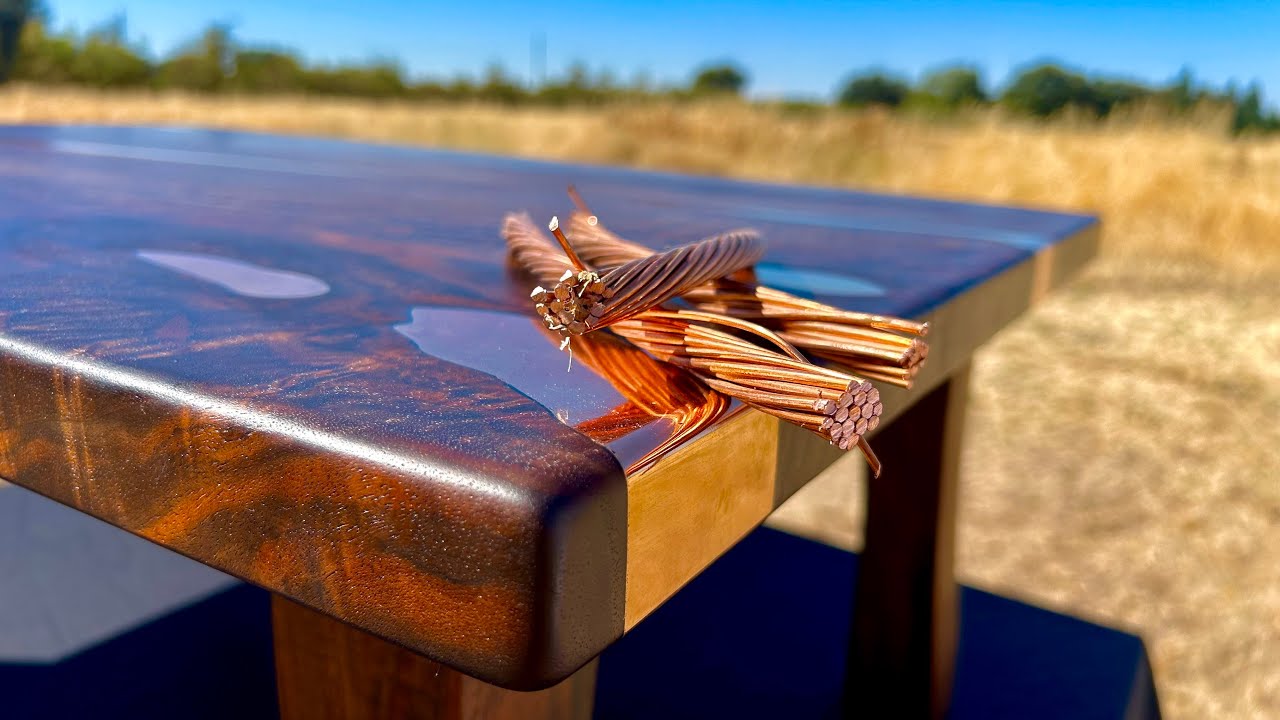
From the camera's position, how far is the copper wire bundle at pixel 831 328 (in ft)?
1.12

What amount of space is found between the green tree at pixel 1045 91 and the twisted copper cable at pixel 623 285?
206 inches

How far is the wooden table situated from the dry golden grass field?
1.28 m

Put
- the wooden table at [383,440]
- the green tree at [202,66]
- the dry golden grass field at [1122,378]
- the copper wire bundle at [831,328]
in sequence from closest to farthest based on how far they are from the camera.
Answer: the wooden table at [383,440], the copper wire bundle at [831,328], the dry golden grass field at [1122,378], the green tree at [202,66]

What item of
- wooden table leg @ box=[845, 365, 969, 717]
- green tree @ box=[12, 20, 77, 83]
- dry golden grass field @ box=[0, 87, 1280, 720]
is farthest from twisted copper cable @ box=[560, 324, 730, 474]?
green tree @ box=[12, 20, 77, 83]

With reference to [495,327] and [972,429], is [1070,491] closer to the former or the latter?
[972,429]

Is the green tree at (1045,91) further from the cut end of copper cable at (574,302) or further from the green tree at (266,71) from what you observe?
the green tree at (266,71)

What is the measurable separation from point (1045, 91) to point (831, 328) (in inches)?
258

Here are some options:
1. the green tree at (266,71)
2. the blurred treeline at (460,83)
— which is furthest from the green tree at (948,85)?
the green tree at (266,71)

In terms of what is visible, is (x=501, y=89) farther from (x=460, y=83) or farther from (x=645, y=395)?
(x=645, y=395)

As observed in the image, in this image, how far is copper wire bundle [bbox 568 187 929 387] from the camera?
1.12ft

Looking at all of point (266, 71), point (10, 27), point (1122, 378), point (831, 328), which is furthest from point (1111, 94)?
point (266, 71)

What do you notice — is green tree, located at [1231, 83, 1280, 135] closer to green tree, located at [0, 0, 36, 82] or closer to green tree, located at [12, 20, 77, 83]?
green tree, located at [0, 0, 36, 82]

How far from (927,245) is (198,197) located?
1.83 feet

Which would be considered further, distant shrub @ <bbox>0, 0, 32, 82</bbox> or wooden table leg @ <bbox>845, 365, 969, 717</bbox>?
distant shrub @ <bbox>0, 0, 32, 82</bbox>
